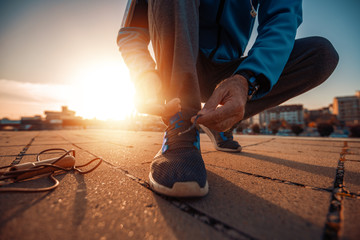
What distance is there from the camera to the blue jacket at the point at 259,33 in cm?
69

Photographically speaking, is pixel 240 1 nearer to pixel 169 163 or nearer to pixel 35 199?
pixel 169 163

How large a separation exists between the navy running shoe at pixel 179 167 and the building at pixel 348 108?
236 feet

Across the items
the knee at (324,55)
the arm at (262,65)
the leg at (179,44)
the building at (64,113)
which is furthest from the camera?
the building at (64,113)

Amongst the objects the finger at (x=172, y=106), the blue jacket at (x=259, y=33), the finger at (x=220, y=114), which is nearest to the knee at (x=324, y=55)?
the blue jacket at (x=259, y=33)

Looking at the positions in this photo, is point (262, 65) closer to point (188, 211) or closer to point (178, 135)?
point (178, 135)

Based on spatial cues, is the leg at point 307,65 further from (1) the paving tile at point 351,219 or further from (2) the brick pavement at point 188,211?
(1) the paving tile at point 351,219

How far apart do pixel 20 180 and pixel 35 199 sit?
245mm

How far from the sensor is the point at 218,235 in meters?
0.30

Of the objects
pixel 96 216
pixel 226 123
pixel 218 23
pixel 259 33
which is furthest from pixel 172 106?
pixel 218 23

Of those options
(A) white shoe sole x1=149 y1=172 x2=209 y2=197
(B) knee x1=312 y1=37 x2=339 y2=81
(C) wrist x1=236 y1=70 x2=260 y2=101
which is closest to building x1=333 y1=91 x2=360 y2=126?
(B) knee x1=312 y1=37 x2=339 y2=81

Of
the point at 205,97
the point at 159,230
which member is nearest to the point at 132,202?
the point at 159,230

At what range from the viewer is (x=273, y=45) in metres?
0.71

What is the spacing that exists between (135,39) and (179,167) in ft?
2.99

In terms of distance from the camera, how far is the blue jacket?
2.26 ft
